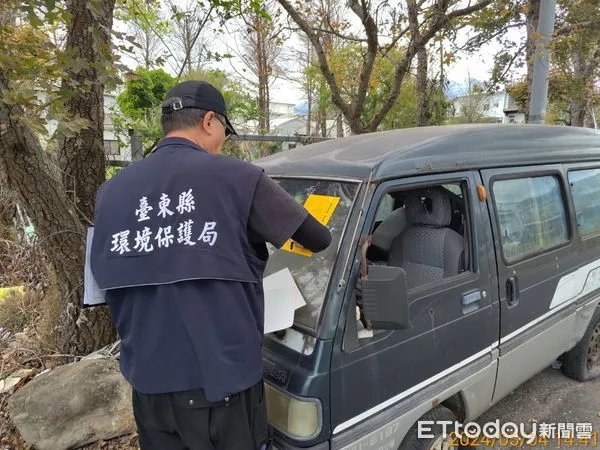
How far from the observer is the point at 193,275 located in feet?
4.56

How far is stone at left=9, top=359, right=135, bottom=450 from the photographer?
2.67m

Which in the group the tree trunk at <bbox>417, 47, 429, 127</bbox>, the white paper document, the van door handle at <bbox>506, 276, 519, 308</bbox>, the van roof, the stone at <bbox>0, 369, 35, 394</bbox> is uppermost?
the tree trunk at <bbox>417, 47, 429, 127</bbox>

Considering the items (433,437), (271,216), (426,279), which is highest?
(271,216)

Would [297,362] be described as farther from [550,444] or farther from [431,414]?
[550,444]

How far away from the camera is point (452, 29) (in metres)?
5.83

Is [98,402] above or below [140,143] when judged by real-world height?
below

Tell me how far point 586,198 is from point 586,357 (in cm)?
133

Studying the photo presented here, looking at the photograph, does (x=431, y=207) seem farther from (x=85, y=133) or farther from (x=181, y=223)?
(x=85, y=133)

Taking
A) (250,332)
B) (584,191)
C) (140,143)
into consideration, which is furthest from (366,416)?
(140,143)

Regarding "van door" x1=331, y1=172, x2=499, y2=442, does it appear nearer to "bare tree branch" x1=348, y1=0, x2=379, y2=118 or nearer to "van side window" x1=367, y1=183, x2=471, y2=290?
"van side window" x1=367, y1=183, x2=471, y2=290

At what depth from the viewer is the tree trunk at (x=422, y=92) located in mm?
7832

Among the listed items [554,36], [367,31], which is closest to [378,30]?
[367,31]

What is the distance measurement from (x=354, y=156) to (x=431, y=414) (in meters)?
1.42
